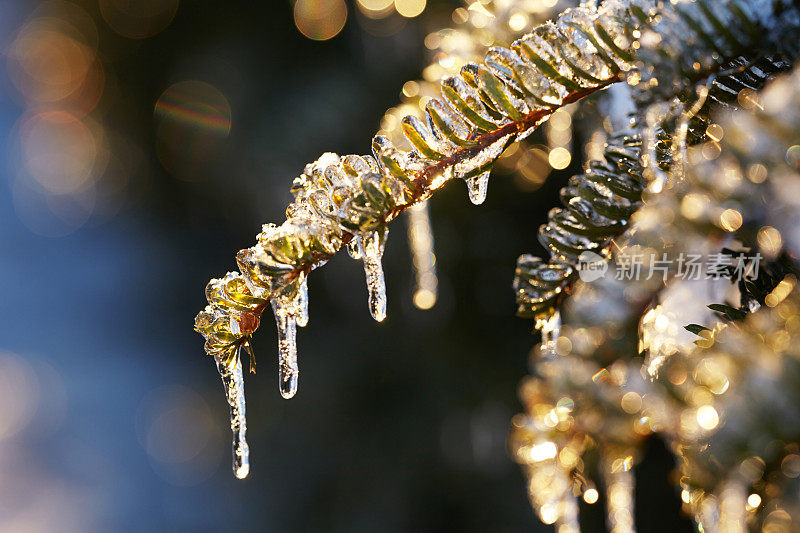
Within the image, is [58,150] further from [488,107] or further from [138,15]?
[488,107]

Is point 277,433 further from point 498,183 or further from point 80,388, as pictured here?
point 80,388

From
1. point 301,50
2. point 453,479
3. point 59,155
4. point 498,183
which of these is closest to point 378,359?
point 453,479

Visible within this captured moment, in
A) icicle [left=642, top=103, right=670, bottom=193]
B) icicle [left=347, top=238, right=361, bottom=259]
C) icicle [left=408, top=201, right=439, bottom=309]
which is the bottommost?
icicle [left=347, top=238, right=361, bottom=259]

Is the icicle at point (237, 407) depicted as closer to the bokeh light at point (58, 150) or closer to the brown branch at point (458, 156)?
the brown branch at point (458, 156)

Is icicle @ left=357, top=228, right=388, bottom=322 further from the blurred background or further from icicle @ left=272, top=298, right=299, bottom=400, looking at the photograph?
the blurred background

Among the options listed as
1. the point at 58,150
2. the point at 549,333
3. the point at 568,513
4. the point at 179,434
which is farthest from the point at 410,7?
the point at 58,150

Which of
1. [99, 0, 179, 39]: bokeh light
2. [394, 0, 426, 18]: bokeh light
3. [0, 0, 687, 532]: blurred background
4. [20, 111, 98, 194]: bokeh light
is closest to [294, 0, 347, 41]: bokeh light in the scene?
[0, 0, 687, 532]: blurred background
